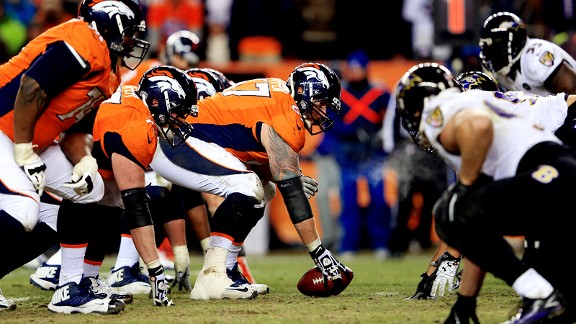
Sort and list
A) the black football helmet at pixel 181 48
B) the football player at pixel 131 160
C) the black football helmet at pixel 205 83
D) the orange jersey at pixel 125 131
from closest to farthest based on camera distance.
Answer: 1. the football player at pixel 131 160
2. the orange jersey at pixel 125 131
3. the black football helmet at pixel 205 83
4. the black football helmet at pixel 181 48

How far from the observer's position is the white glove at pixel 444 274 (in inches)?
234

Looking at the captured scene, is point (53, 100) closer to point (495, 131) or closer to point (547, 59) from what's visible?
point (495, 131)

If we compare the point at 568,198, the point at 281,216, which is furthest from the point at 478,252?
the point at 281,216

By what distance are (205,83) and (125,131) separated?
1.66 meters

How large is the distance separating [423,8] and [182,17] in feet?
9.99

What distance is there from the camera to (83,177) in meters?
5.48

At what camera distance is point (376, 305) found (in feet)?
18.5

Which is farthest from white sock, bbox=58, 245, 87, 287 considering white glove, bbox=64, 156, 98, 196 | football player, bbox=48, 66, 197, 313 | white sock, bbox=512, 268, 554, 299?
white sock, bbox=512, 268, 554, 299

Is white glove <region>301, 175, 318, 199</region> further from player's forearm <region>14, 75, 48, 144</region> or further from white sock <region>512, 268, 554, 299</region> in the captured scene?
white sock <region>512, 268, 554, 299</region>

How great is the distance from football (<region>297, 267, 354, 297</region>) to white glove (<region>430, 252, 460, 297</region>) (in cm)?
59

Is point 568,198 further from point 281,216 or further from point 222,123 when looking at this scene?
point 281,216

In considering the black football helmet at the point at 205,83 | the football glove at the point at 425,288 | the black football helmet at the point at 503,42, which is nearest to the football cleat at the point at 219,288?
the football glove at the point at 425,288

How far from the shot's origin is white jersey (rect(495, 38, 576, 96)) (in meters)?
6.94

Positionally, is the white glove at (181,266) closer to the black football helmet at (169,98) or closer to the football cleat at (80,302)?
the black football helmet at (169,98)
